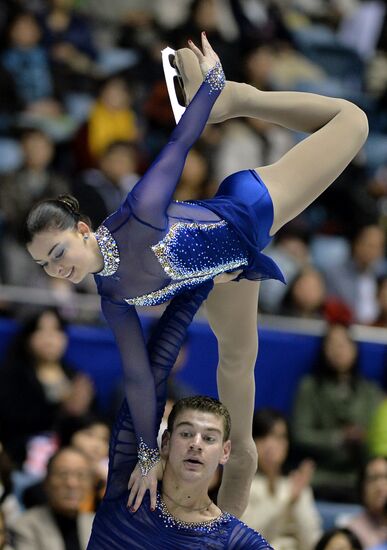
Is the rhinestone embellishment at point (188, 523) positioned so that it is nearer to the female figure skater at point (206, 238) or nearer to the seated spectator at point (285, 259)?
the female figure skater at point (206, 238)

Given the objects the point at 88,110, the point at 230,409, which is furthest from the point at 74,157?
the point at 230,409

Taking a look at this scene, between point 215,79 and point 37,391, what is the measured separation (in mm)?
2888

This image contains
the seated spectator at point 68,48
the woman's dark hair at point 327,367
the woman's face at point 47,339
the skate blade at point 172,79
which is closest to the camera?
the skate blade at point 172,79

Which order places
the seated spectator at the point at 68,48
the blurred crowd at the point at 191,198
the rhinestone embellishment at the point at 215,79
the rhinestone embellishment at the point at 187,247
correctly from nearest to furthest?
the rhinestone embellishment at the point at 187,247 → the rhinestone embellishment at the point at 215,79 → the blurred crowd at the point at 191,198 → the seated spectator at the point at 68,48

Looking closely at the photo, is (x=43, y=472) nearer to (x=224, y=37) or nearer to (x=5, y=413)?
(x=5, y=413)

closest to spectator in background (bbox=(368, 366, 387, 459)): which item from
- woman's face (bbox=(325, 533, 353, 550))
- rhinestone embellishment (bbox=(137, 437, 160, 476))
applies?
woman's face (bbox=(325, 533, 353, 550))

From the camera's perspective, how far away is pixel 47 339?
7.03 m

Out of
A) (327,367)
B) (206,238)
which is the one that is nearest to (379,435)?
(327,367)

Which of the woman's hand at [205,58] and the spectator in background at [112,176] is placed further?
the spectator in background at [112,176]

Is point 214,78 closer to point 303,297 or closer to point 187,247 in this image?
point 187,247

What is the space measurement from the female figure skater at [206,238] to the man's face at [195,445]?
0.09m

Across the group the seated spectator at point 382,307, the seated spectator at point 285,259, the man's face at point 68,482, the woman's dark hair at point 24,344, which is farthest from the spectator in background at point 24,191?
the seated spectator at point 382,307

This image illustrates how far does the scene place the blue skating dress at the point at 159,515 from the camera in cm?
439

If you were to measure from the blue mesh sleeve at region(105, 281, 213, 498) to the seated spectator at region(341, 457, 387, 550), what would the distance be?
93.3 inches
